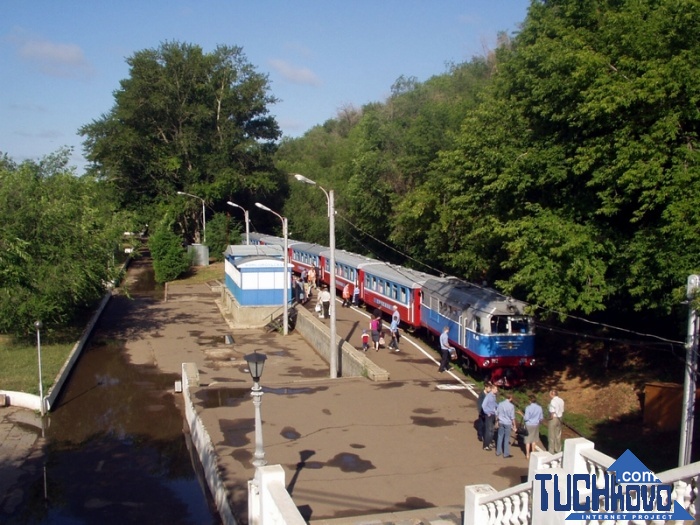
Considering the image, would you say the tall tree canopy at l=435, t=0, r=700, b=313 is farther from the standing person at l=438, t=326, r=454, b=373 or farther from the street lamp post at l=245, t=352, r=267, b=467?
the street lamp post at l=245, t=352, r=267, b=467

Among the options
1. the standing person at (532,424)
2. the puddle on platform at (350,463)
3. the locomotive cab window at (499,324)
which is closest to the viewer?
the puddle on platform at (350,463)

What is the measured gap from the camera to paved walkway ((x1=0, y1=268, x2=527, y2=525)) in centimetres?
1148

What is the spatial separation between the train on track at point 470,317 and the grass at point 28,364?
13.2 meters

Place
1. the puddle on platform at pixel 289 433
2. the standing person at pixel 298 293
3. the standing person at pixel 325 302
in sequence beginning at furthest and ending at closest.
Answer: the standing person at pixel 298 293, the standing person at pixel 325 302, the puddle on platform at pixel 289 433

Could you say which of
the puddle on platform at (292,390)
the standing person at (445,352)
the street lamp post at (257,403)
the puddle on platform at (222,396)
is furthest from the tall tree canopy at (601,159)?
the street lamp post at (257,403)

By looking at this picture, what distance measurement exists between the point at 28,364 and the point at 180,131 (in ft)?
127

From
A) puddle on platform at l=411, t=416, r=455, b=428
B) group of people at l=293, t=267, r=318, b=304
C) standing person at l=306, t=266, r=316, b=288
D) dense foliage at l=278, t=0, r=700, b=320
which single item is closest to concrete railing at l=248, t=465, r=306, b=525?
puddle on platform at l=411, t=416, r=455, b=428

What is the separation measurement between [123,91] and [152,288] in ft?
77.3

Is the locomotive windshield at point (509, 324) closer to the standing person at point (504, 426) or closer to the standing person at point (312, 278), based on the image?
the standing person at point (504, 426)

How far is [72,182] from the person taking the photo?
29.5 metres

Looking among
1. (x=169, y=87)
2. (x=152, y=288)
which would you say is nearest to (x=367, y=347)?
(x=152, y=288)

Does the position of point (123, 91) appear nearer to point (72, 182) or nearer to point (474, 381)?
point (72, 182)

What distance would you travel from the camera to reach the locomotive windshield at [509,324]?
2077cm

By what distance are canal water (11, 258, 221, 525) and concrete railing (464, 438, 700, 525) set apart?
227 inches
